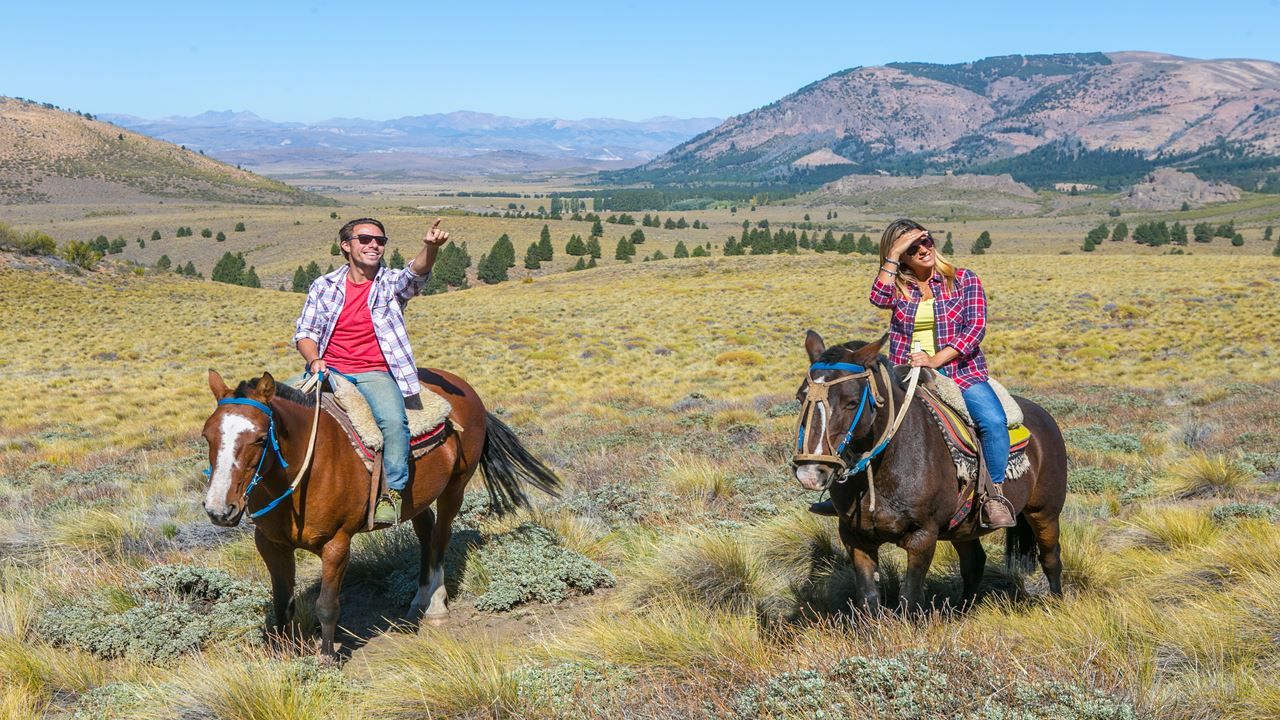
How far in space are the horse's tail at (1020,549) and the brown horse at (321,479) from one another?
3884 millimetres

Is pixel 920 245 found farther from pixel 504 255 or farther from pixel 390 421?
pixel 504 255

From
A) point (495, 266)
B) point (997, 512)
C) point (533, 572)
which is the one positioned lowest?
point (495, 266)

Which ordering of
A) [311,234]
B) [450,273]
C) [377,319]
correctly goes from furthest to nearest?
[311,234] → [450,273] → [377,319]

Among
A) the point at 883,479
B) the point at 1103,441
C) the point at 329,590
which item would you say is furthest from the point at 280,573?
the point at 1103,441

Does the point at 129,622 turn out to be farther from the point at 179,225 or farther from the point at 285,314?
the point at 179,225

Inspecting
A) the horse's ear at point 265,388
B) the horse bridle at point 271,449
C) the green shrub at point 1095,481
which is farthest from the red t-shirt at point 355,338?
the green shrub at point 1095,481

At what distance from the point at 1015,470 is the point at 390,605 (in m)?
4.83

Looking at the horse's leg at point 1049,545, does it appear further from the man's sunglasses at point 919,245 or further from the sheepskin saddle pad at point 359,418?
the sheepskin saddle pad at point 359,418

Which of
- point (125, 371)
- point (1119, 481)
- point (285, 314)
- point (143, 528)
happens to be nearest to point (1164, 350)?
point (1119, 481)

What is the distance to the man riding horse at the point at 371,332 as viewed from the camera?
5.57 m

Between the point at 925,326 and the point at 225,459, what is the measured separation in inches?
159

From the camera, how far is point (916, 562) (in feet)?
15.9

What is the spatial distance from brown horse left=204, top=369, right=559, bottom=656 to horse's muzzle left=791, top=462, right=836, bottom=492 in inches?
108

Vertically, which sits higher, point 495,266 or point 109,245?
point 109,245
